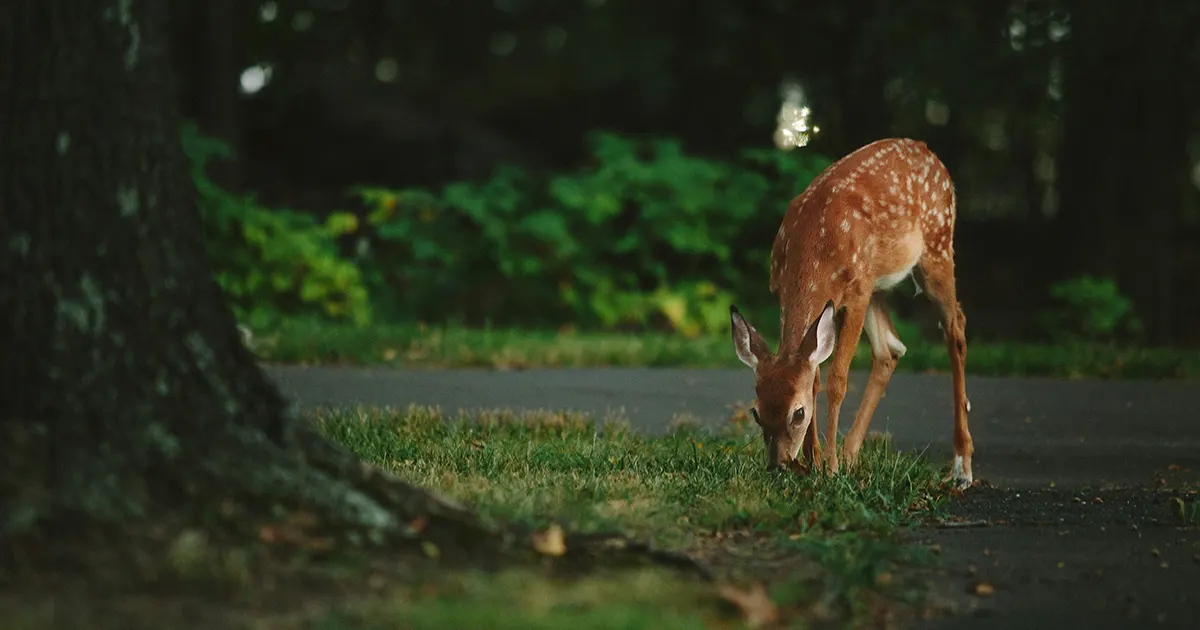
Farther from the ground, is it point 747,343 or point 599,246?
point 599,246

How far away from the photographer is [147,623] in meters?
3.99

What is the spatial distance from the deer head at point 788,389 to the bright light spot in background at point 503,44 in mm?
22439

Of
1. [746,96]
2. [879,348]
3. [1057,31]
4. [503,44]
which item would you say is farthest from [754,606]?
[503,44]

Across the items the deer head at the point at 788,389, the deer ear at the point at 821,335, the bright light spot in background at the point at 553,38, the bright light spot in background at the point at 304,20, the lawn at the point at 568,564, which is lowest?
the lawn at the point at 568,564

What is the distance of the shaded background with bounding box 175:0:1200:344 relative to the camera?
1543 centimetres

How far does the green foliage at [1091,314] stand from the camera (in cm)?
1504

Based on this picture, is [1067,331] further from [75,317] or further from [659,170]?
[75,317]

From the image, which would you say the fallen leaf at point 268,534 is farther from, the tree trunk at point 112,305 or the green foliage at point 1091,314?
the green foliage at point 1091,314

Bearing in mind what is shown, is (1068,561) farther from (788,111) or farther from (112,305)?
(788,111)

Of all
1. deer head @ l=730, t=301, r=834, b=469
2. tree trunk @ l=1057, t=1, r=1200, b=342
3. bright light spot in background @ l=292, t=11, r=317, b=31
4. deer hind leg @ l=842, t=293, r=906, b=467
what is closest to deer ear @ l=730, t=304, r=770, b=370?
deer head @ l=730, t=301, r=834, b=469

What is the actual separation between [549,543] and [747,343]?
2126mm

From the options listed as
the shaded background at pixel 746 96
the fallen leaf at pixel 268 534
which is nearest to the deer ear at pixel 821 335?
the fallen leaf at pixel 268 534

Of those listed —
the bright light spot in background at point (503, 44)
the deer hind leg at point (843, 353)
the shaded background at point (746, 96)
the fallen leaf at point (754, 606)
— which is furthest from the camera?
the bright light spot in background at point (503, 44)

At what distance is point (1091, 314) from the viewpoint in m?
15.1
